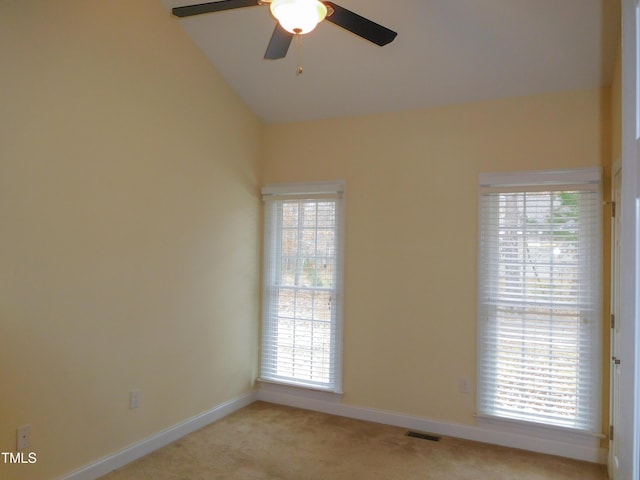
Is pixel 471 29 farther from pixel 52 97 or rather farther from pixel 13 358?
pixel 13 358

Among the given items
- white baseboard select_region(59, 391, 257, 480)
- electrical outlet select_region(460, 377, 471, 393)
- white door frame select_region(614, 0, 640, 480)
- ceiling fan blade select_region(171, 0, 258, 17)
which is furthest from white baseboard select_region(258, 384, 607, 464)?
ceiling fan blade select_region(171, 0, 258, 17)

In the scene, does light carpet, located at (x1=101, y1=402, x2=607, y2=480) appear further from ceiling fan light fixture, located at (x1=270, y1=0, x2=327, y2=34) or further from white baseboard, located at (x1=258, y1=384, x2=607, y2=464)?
ceiling fan light fixture, located at (x1=270, y1=0, x2=327, y2=34)

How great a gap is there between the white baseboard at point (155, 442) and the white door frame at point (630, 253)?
2.86 meters

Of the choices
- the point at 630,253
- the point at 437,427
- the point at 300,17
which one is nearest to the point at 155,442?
the point at 437,427

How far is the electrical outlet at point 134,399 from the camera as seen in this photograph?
3.26 m

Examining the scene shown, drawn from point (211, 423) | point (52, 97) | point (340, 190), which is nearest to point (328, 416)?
point (211, 423)

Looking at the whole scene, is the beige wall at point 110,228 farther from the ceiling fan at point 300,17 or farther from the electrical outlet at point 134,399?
the ceiling fan at point 300,17

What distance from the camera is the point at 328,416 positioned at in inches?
165

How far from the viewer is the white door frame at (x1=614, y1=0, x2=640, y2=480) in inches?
51.8

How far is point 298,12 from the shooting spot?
1984mm

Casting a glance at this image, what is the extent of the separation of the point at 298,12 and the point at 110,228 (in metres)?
1.91

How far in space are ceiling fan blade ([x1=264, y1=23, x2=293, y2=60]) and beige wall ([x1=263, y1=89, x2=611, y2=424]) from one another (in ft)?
5.61

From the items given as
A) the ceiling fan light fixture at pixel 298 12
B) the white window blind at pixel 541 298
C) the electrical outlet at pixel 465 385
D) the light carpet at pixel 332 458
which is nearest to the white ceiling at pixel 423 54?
the white window blind at pixel 541 298

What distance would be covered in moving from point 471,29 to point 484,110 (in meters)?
0.78
